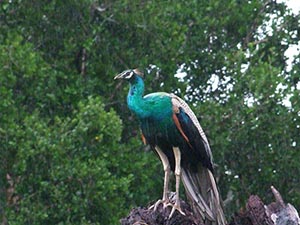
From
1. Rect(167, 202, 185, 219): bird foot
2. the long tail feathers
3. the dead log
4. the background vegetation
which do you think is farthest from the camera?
the background vegetation

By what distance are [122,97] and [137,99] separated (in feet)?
22.8

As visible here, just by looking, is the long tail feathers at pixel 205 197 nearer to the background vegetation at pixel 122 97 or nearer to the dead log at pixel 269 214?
the dead log at pixel 269 214

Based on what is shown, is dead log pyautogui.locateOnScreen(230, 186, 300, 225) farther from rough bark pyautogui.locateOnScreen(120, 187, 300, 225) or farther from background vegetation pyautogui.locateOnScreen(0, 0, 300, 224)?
background vegetation pyautogui.locateOnScreen(0, 0, 300, 224)

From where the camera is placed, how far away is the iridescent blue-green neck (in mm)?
8055

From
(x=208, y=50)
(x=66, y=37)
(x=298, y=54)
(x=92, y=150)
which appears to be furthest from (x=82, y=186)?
(x=298, y=54)

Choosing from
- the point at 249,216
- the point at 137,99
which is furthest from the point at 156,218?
the point at 137,99

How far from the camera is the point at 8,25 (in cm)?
1484

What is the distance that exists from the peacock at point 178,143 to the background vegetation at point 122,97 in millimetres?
4718

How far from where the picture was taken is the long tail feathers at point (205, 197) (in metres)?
8.20

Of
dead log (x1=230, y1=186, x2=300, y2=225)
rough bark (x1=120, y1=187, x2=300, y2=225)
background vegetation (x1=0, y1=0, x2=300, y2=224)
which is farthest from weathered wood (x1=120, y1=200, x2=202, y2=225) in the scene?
background vegetation (x1=0, y1=0, x2=300, y2=224)

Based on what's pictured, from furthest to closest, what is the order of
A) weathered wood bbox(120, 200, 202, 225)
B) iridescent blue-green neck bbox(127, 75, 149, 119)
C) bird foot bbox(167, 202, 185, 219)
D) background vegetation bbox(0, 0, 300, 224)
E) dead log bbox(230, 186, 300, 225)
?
1. background vegetation bbox(0, 0, 300, 224)
2. iridescent blue-green neck bbox(127, 75, 149, 119)
3. bird foot bbox(167, 202, 185, 219)
4. weathered wood bbox(120, 200, 202, 225)
5. dead log bbox(230, 186, 300, 225)

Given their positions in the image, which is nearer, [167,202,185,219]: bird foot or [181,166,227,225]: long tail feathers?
[167,202,185,219]: bird foot

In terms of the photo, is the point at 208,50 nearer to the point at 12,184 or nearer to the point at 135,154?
the point at 135,154

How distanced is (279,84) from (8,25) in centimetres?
330
